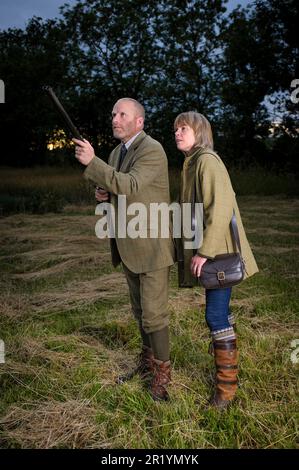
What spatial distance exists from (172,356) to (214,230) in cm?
117

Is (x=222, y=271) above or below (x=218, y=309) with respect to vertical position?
above

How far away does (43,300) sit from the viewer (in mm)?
4375

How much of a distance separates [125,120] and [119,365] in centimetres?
156

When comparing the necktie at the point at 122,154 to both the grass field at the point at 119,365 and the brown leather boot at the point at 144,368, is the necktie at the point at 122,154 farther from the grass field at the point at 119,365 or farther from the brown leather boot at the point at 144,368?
the grass field at the point at 119,365

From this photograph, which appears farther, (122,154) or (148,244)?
(122,154)

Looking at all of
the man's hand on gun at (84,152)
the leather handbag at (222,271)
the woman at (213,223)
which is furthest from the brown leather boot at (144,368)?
the man's hand on gun at (84,152)

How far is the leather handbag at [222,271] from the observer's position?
7.57 feet

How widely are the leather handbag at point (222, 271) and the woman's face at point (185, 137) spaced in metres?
0.54

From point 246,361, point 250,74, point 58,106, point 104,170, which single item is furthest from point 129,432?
point 250,74

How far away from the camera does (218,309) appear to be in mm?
2383

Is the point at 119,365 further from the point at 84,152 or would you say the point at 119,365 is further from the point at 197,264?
the point at 84,152

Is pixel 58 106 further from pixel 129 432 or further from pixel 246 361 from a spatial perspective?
pixel 246 361

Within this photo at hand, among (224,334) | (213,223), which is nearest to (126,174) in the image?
(213,223)

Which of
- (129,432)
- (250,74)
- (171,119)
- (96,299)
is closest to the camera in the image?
(129,432)
